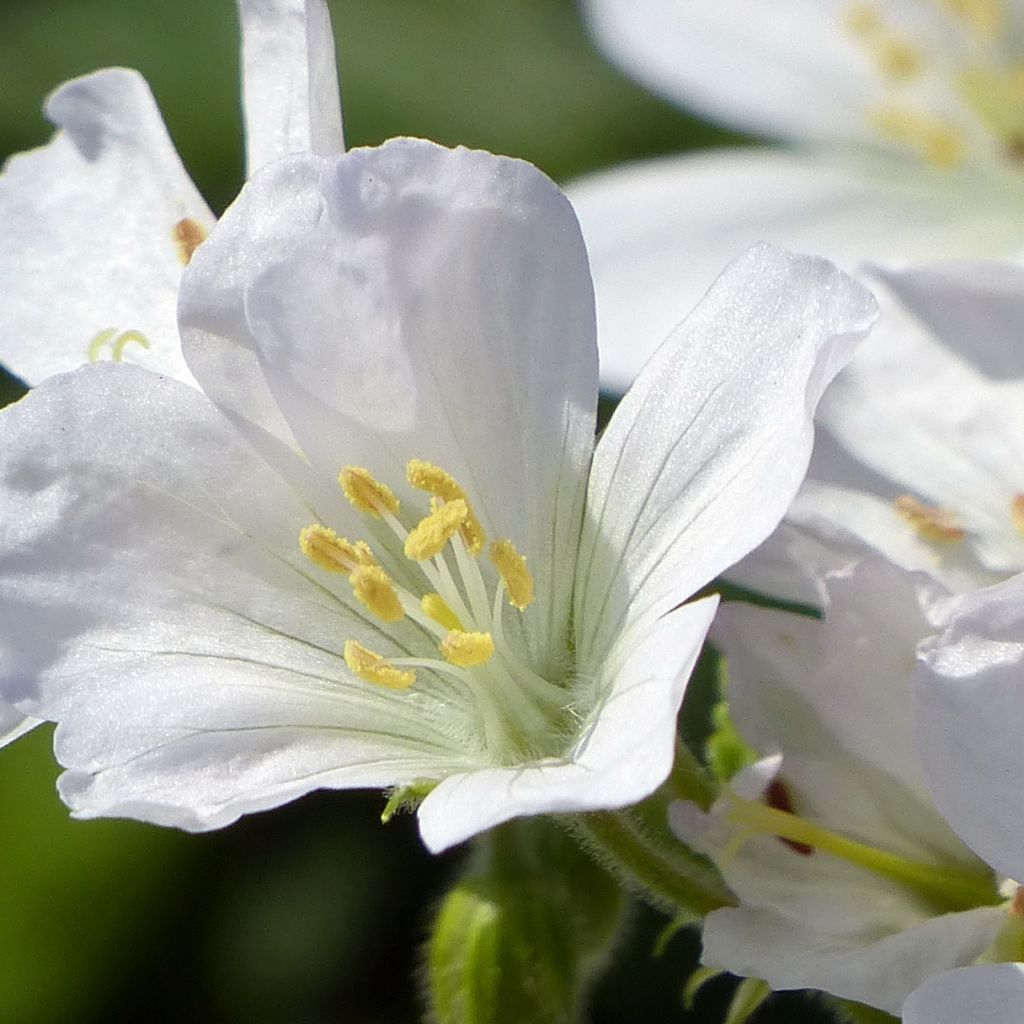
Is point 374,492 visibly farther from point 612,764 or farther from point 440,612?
point 612,764

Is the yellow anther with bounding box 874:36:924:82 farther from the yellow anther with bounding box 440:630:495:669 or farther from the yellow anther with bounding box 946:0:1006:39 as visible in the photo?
the yellow anther with bounding box 440:630:495:669

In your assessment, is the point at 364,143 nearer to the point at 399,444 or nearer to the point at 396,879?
the point at 396,879

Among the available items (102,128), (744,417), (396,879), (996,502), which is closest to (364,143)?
(396,879)

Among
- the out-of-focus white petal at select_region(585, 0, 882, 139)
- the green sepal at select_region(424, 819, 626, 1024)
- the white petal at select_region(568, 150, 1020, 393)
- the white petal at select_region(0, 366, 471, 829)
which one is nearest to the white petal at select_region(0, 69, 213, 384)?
the white petal at select_region(0, 366, 471, 829)

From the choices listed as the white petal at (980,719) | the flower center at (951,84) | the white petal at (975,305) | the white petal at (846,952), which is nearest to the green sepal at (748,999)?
the white petal at (846,952)

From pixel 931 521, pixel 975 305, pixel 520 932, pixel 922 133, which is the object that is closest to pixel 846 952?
pixel 520 932

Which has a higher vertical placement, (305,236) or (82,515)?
(305,236)

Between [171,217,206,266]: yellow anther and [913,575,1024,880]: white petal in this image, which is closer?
[913,575,1024,880]: white petal
